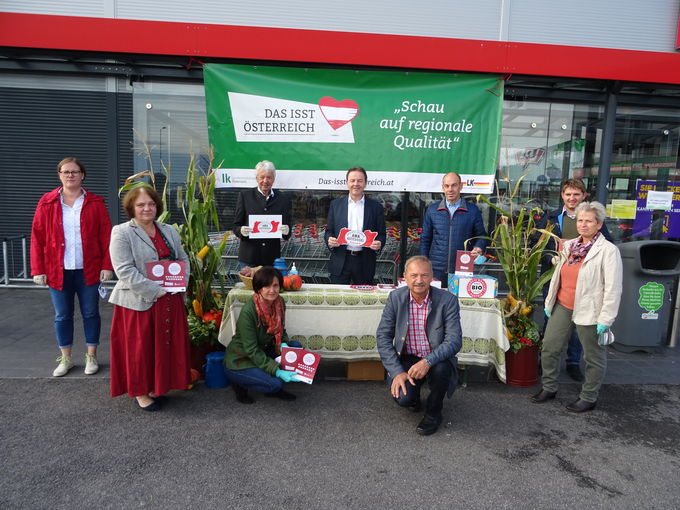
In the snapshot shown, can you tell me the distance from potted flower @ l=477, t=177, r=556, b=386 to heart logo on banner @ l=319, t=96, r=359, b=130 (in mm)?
2335

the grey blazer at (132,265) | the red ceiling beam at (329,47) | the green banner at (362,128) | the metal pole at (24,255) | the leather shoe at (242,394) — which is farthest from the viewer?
the metal pole at (24,255)

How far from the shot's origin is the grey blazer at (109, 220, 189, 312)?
127 inches

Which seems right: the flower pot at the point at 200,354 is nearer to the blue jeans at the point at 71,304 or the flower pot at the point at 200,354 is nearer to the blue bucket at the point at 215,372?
the blue bucket at the point at 215,372

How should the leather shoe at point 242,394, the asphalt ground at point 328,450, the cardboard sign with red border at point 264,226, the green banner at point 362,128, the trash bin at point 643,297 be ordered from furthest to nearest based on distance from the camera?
the green banner at point 362,128
the trash bin at point 643,297
the cardboard sign with red border at point 264,226
the leather shoe at point 242,394
the asphalt ground at point 328,450

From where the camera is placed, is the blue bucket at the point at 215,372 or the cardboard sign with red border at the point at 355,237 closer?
the blue bucket at the point at 215,372

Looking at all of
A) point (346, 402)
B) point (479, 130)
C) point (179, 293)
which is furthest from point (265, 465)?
point (479, 130)

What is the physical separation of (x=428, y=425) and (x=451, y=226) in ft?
6.59

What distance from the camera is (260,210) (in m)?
4.48

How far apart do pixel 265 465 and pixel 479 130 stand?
191 inches

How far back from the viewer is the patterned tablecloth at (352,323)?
4012 mm

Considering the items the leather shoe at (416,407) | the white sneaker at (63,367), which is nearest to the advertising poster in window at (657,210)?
the leather shoe at (416,407)

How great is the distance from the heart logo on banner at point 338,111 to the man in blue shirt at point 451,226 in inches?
74.8

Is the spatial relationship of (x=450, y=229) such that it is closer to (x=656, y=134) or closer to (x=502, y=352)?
(x=502, y=352)

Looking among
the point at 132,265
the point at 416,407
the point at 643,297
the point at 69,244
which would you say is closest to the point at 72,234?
the point at 69,244
